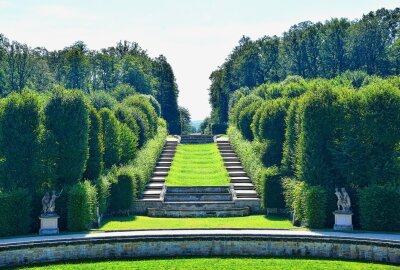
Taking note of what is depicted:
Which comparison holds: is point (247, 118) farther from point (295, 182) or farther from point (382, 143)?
point (382, 143)

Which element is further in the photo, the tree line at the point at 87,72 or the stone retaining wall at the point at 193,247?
the tree line at the point at 87,72

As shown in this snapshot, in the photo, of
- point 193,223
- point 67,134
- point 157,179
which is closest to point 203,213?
point 193,223

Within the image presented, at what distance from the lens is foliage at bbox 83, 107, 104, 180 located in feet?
130

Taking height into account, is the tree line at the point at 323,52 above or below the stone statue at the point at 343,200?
above

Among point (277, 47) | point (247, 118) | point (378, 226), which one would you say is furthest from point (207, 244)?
point (277, 47)

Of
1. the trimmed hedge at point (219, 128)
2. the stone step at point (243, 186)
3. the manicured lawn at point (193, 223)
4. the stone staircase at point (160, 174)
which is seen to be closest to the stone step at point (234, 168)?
the stone staircase at point (160, 174)

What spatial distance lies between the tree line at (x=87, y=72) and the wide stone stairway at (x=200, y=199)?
44010 millimetres

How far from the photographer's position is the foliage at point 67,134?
118ft

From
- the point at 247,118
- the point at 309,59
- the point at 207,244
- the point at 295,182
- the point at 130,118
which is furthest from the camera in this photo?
the point at 309,59

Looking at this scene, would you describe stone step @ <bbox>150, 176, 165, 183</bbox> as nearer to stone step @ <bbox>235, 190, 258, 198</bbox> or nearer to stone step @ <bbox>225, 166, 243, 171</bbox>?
stone step @ <bbox>225, 166, 243, 171</bbox>

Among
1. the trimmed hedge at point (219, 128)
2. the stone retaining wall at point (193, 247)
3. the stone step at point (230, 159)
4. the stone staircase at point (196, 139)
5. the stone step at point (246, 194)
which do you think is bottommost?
the stone retaining wall at point (193, 247)

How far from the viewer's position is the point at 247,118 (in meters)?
63.1

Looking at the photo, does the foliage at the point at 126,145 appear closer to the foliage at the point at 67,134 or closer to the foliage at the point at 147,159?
the foliage at the point at 147,159

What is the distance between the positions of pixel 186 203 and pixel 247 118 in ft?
69.7
